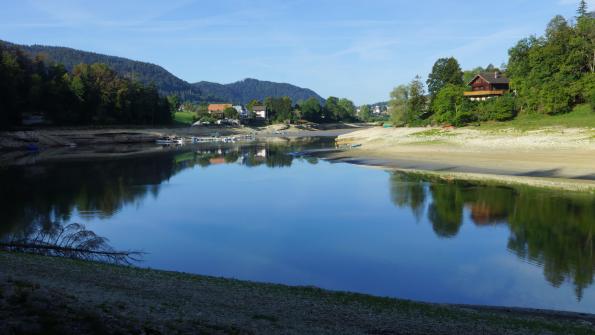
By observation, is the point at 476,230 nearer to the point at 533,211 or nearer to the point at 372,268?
the point at 533,211

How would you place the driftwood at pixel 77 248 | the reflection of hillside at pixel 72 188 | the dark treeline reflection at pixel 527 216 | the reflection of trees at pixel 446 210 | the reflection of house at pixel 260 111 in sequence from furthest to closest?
the reflection of house at pixel 260 111
the reflection of hillside at pixel 72 188
the reflection of trees at pixel 446 210
the driftwood at pixel 77 248
the dark treeline reflection at pixel 527 216

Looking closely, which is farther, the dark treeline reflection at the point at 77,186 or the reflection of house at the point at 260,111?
the reflection of house at the point at 260,111

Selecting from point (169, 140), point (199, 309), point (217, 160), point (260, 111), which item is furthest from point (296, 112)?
point (199, 309)

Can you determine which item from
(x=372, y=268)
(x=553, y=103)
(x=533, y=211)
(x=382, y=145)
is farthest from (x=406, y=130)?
(x=372, y=268)

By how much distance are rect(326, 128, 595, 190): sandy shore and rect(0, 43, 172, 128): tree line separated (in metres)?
57.6

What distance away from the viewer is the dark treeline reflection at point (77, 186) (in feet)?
82.0

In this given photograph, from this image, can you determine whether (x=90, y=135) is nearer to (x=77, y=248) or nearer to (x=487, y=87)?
(x=487, y=87)

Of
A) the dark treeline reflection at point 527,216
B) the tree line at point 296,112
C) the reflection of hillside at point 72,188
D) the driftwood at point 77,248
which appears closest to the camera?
the dark treeline reflection at point 527,216

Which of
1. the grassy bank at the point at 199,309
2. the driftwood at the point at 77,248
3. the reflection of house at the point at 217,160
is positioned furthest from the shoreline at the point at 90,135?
the grassy bank at the point at 199,309

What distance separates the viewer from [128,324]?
690cm

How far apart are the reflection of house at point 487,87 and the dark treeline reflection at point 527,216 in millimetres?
49165

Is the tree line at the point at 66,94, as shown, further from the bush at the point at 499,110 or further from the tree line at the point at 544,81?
the bush at the point at 499,110

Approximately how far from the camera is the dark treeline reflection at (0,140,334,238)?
25000 millimetres

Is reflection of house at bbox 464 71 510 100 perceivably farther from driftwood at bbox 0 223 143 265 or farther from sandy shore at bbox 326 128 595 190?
driftwood at bbox 0 223 143 265
